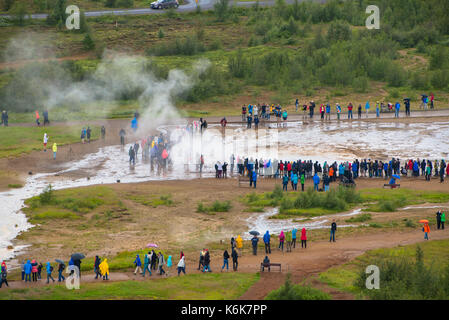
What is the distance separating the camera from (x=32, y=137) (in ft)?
179

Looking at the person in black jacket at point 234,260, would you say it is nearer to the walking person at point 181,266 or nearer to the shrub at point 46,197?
the walking person at point 181,266

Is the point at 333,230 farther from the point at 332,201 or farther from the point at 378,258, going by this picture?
the point at 332,201

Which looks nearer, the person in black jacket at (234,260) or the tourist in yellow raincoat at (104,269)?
the tourist in yellow raincoat at (104,269)

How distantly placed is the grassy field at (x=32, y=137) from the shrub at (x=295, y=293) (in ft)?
101

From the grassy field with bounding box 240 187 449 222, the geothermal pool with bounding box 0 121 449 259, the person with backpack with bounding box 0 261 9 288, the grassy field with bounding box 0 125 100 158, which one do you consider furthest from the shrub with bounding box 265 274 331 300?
the grassy field with bounding box 0 125 100 158

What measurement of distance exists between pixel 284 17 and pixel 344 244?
62792mm

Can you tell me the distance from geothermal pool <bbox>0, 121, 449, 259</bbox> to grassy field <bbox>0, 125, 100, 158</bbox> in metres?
4.00

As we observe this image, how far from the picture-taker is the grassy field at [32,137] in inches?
2023

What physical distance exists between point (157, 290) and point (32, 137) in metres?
31.7

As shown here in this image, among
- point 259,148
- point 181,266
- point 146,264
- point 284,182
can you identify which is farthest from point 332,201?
point 259,148

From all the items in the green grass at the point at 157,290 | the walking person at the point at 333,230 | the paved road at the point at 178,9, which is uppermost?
the paved road at the point at 178,9

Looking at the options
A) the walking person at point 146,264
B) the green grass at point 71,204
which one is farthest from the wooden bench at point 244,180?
the walking person at point 146,264

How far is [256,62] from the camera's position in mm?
73750
